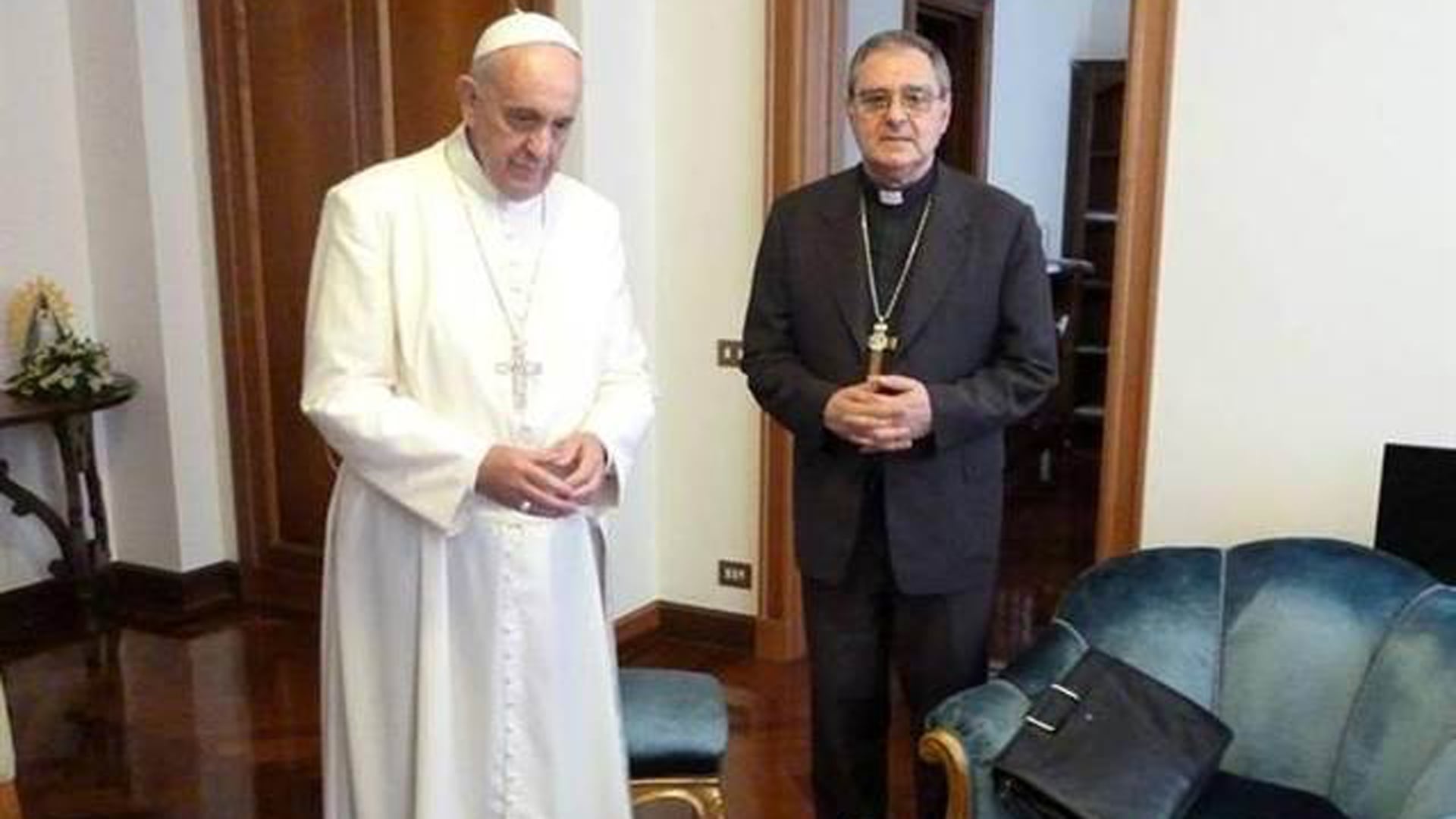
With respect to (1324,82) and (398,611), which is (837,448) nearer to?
(398,611)

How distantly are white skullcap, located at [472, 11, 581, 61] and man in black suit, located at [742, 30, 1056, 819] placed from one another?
0.52 metres

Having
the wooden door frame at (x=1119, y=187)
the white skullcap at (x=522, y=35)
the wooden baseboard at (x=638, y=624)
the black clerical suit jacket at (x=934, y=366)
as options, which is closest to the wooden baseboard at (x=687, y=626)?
the wooden baseboard at (x=638, y=624)

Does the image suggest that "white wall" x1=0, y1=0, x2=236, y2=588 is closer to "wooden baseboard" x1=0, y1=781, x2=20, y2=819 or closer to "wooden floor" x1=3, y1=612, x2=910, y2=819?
"wooden floor" x1=3, y1=612, x2=910, y2=819

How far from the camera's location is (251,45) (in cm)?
397

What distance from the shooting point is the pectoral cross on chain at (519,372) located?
200 cm

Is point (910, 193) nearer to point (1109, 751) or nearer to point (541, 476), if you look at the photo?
point (541, 476)

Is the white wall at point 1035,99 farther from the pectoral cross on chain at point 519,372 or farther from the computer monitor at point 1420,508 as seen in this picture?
the pectoral cross on chain at point 519,372

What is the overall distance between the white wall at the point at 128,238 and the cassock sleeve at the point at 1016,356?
2832 mm

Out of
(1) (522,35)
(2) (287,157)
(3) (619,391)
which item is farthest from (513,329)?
(2) (287,157)

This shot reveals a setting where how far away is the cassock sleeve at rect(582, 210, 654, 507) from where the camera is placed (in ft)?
6.69

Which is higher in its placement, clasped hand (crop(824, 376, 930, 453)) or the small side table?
clasped hand (crop(824, 376, 930, 453))

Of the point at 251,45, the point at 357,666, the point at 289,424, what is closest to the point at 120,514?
the point at 289,424

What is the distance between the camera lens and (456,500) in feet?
6.23

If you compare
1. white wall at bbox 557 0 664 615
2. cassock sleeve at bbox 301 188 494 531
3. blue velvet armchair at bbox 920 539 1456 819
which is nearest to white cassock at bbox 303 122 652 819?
cassock sleeve at bbox 301 188 494 531
